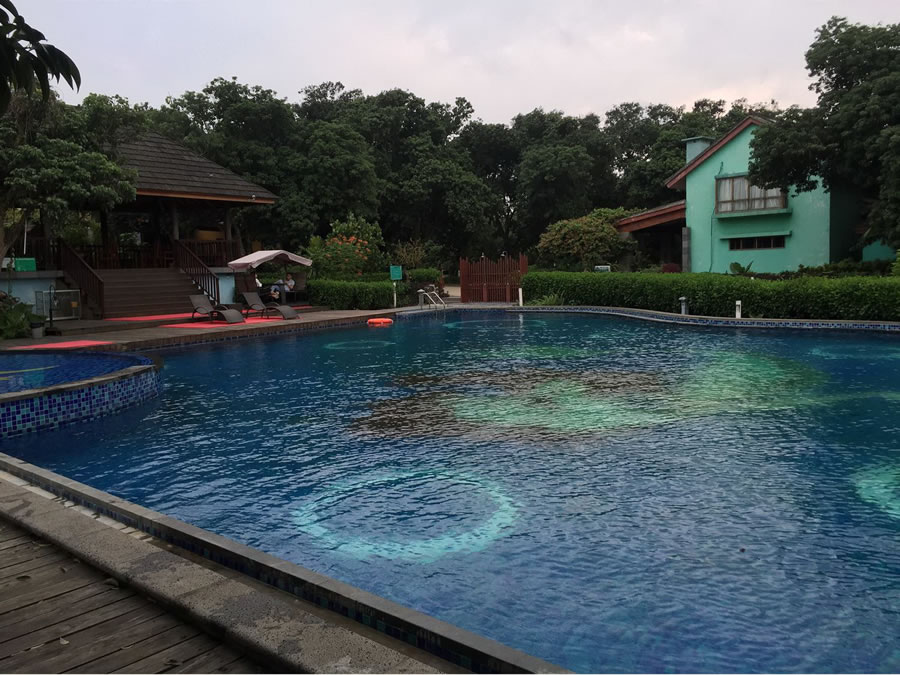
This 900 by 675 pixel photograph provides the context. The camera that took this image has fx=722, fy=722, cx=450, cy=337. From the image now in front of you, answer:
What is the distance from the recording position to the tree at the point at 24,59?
234 centimetres

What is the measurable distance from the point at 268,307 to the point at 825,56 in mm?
20456

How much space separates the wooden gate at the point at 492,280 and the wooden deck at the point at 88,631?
26.4 metres

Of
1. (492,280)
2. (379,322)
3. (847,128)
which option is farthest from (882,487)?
(492,280)

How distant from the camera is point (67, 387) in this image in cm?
980

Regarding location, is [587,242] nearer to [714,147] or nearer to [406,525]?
[714,147]

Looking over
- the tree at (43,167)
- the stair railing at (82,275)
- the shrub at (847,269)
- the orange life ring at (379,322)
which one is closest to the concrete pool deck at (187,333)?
the orange life ring at (379,322)

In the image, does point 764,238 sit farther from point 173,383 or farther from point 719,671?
point 719,671

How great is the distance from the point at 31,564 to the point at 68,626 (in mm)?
1015

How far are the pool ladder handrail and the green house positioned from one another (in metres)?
10.3

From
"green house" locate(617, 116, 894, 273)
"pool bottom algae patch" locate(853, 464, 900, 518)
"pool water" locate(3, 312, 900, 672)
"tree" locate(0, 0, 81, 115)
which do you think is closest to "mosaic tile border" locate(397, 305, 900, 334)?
"pool water" locate(3, 312, 900, 672)

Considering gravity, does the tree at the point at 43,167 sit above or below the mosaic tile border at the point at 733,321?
above

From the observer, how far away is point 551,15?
1593 cm

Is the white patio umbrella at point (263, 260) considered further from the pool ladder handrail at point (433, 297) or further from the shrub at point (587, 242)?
the shrub at point (587, 242)

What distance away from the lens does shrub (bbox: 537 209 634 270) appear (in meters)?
33.0
